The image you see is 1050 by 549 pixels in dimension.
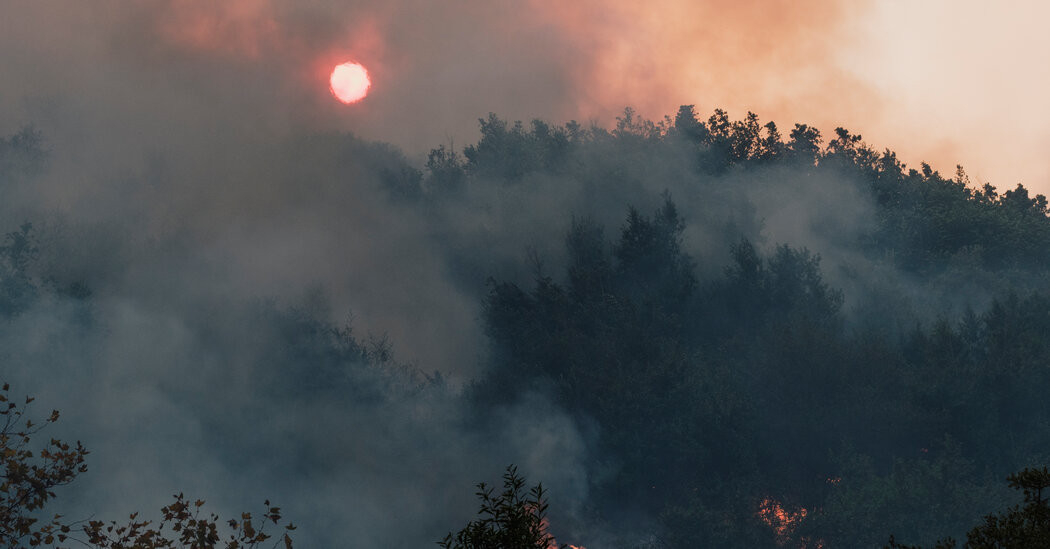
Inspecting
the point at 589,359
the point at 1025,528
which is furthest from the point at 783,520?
the point at 1025,528

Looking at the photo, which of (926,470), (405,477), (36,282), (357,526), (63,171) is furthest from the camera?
(63,171)

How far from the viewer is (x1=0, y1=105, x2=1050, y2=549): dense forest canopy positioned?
43250 millimetres

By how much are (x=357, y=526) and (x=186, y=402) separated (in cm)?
1284

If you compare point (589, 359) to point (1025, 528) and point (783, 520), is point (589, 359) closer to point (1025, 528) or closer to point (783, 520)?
point (783, 520)

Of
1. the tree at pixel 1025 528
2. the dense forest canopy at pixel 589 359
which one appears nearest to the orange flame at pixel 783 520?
the dense forest canopy at pixel 589 359

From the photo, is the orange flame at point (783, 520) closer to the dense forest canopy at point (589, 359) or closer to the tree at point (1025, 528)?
the dense forest canopy at point (589, 359)

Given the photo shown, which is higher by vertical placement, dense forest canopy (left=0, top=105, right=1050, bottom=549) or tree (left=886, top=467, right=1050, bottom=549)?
dense forest canopy (left=0, top=105, right=1050, bottom=549)

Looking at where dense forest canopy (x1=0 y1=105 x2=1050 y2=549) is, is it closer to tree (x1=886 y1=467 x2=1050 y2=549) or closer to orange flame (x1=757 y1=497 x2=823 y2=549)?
orange flame (x1=757 y1=497 x2=823 y2=549)

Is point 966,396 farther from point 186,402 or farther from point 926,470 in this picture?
point 186,402

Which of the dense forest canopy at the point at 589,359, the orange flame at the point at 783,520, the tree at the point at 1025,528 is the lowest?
the tree at the point at 1025,528

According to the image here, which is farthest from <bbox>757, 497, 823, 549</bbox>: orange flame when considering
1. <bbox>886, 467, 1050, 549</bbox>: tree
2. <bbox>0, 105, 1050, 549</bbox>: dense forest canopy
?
<bbox>886, 467, 1050, 549</bbox>: tree

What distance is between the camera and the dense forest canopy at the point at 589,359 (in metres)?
43.2

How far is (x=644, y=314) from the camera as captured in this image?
49.8m

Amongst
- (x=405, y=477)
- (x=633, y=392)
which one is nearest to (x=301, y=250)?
(x=405, y=477)
